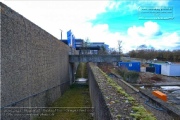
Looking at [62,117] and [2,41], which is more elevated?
[2,41]

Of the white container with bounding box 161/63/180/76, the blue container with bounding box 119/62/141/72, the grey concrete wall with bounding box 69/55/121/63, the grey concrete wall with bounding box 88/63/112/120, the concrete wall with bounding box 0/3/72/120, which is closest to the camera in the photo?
the grey concrete wall with bounding box 88/63/112/120

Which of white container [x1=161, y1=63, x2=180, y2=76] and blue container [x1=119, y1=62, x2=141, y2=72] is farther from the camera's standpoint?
blue container [x1=119, y1=62, x2=141, y2=72]

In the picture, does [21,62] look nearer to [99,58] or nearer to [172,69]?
[99,58]

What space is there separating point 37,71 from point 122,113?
626cm

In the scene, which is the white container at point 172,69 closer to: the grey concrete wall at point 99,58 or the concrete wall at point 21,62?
the grey concrete wall at point 99,58

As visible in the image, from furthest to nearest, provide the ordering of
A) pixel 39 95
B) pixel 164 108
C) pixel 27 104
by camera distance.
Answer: pixel 164 108, pixel 39 95, pixel 27 104

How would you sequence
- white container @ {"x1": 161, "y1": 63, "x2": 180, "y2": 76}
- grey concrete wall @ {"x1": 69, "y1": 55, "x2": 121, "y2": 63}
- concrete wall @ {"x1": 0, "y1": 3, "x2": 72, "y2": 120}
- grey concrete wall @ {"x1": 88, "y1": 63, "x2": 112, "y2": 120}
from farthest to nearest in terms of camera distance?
white container @ {"x1": 161, "y1": 63, "x2": 180, "y2": 76}
grey concrete wall @ {"x1": 69, "y1": 55, "x2": 121, "y2": 63}
concrete wall @ {"x1": 0, "y1": 3, "x2": 72, "y2": 120}
grey concrete wall @ {"x1": 88, "y1": 63, "x2": 112, "y2": 120}

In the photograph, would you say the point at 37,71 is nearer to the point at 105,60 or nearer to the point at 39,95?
the point at 39,95

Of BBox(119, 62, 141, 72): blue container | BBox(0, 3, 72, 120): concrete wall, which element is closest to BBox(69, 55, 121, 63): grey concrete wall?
BBox(0, 3, 72, 120): concrete wall

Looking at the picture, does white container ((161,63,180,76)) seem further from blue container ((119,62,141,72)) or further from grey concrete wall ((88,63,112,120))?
grey concrete wall ((88,63,112,120))

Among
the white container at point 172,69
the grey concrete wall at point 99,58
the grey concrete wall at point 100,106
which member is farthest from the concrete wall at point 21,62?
the white container at point 172,69

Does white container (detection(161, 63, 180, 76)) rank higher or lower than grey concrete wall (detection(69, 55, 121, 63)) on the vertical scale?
lower

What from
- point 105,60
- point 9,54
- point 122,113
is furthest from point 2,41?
point 105,60

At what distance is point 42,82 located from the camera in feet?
30.6
